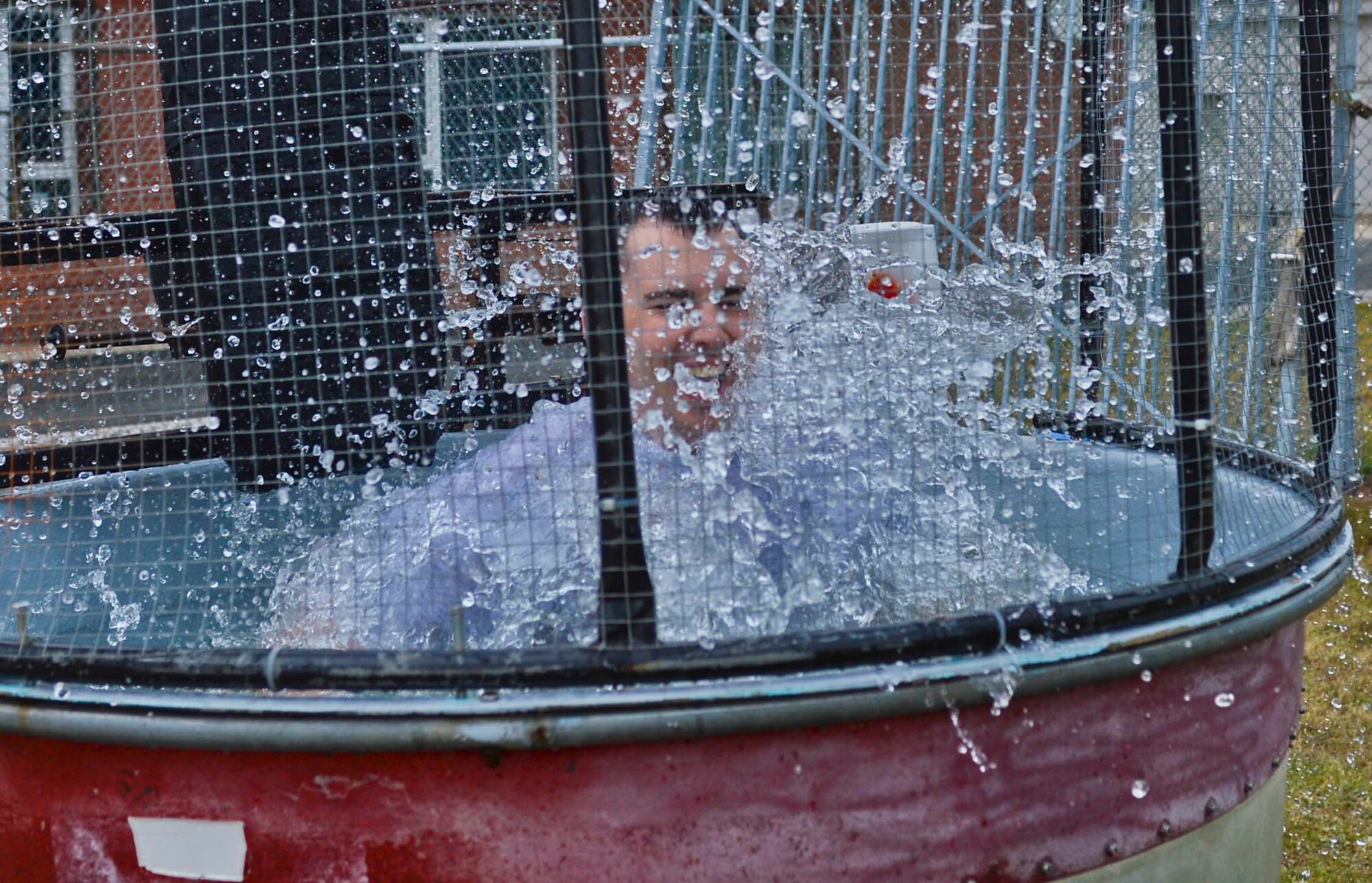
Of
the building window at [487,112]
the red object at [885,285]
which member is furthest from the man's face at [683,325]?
the red object at [885,285]

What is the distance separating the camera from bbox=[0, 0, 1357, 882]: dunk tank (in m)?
1.57

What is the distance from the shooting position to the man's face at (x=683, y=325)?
83.0 inches

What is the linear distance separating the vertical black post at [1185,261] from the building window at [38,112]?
1.67 metres

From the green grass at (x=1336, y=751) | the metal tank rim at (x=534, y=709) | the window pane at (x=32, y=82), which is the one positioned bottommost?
the green grass at (x=1336, y=751)

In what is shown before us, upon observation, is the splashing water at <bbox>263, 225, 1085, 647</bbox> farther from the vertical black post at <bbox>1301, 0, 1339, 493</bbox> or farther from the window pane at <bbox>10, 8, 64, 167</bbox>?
the window pane at <bbox>10, 8, 64, 167</bbox>

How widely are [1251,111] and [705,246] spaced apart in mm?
1430

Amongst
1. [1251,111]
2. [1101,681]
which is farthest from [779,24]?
[1101,681]

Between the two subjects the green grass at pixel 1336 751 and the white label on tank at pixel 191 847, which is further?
the green grass at pixel 1336 751

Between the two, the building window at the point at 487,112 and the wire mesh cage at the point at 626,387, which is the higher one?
the building window at the point at 487,112

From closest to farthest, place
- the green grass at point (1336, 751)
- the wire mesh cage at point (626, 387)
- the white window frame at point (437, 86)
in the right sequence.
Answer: the wire mesh cage at point (626, 387) < the green grass at point (1336, 751) < the white window frame at point (437, 86)

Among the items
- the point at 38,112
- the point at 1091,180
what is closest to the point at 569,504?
the point at 1091,180

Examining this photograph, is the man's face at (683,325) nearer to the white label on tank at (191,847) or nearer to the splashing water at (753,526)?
the splashing water at (753,526)

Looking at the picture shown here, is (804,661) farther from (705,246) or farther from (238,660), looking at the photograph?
(705,246)

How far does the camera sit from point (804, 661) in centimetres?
157
